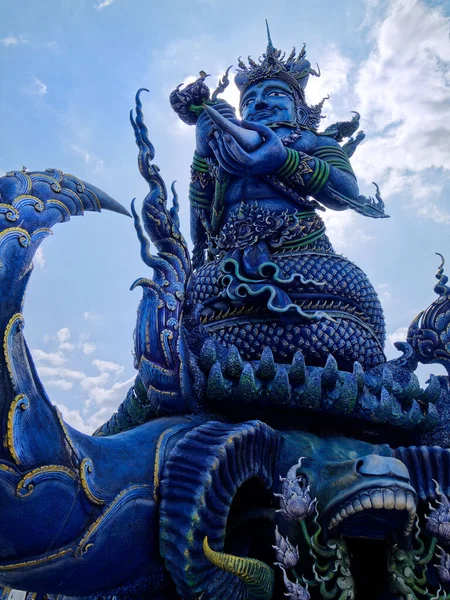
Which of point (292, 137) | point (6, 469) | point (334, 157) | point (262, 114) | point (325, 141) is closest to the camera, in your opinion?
point (6, 469)

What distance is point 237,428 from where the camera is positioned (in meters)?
3.62

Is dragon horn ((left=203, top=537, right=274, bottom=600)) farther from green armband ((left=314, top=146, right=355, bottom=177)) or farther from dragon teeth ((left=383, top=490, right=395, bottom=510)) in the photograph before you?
green armband ((left=314, top=146, right=355, bottom=177))

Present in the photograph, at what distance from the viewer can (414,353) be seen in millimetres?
5539

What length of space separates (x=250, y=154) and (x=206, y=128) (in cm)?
64

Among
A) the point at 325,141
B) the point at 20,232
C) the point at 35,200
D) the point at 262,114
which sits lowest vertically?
the point at 20,232

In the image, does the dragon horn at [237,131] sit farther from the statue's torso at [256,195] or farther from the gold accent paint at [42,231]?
the gold accent paint at [42,231]

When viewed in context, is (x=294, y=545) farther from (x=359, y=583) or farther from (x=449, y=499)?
(x=449, y=499)

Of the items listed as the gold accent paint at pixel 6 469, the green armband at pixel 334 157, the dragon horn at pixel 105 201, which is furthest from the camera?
the green armband at pixel 334 157

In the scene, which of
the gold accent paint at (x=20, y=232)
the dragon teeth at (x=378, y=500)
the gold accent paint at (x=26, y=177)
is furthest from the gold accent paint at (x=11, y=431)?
the dragon teeth at (x=378, y=500)

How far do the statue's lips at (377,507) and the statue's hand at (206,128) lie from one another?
3563 mm

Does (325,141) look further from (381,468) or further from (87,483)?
(87,483)

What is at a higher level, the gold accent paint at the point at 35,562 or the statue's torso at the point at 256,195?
the statue's torso at the point at 256,195

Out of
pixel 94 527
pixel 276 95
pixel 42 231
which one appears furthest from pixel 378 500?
pixel 276 95

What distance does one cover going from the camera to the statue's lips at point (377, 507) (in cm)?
339
